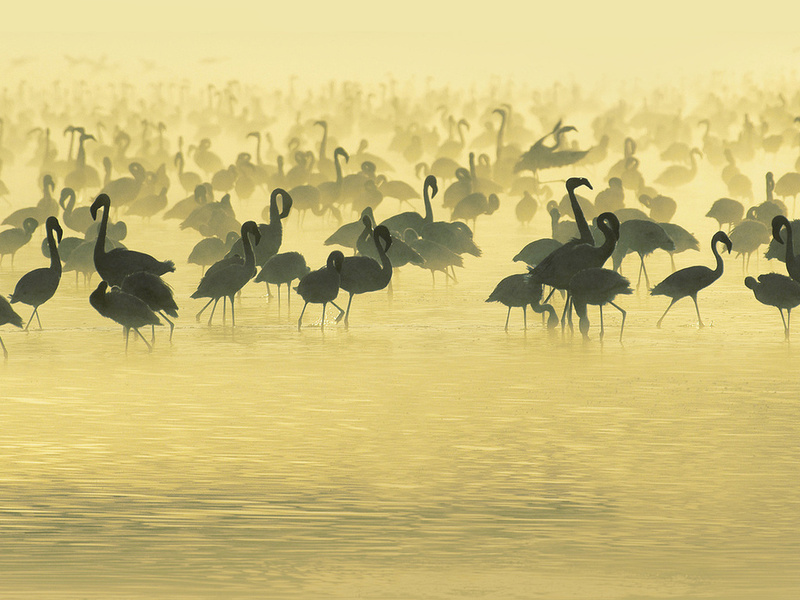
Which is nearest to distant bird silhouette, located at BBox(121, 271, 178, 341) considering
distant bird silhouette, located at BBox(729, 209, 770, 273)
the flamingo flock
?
the flamingo flock

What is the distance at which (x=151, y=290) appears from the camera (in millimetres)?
13523

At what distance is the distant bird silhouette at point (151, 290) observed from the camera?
533 inches

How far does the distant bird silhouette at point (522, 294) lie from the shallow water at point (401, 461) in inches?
8.5

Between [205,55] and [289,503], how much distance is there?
84.8 m

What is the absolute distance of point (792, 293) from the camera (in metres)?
13.7

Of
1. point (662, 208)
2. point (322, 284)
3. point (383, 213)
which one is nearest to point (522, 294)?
point (322, 284)

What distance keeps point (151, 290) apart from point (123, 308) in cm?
59

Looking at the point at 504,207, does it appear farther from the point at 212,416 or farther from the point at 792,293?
the point at 212,416

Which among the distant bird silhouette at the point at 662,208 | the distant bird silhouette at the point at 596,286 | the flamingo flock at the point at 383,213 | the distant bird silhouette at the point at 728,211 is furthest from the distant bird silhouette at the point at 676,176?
the distant bird silhouette at the point at 596,286

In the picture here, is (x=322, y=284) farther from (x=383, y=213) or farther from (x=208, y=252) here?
(x=383, y=213)

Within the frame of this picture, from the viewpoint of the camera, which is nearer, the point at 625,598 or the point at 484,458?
the point at 625,598

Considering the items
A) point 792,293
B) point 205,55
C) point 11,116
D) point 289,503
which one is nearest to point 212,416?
point 289,503

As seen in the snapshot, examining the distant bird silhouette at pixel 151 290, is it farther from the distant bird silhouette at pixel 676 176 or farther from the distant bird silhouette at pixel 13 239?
the distant bird silhouette at pixel 676 176

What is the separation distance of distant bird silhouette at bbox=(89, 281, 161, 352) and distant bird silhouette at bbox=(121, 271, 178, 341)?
1.53ft
